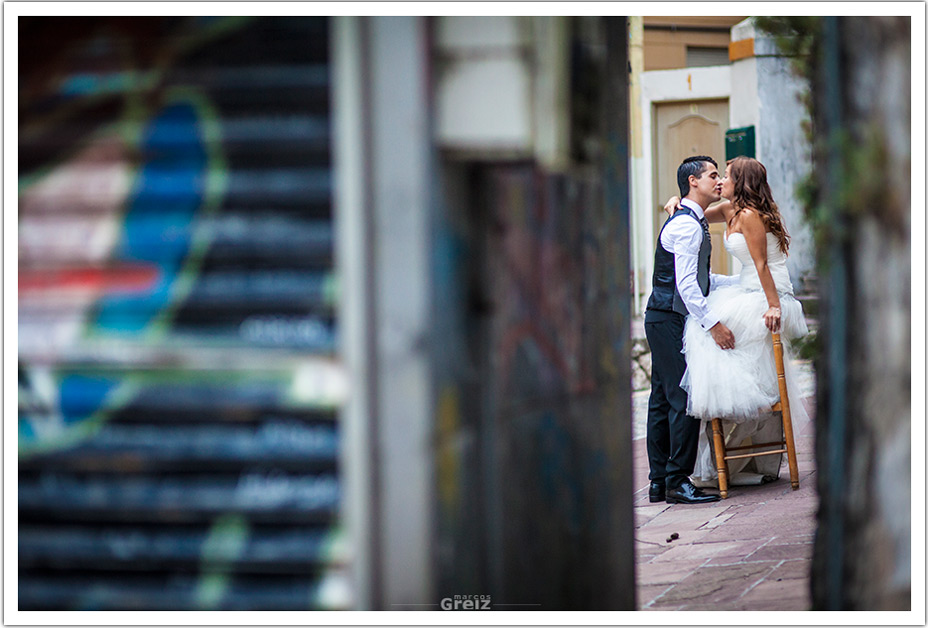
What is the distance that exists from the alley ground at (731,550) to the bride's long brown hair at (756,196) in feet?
3.57

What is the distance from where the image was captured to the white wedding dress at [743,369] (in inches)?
210

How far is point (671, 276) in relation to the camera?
17.8ft

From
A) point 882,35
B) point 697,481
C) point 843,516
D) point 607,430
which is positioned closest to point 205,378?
point 607,430

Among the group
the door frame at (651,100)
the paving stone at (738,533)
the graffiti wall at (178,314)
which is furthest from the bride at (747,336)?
the door frame at (651,100)

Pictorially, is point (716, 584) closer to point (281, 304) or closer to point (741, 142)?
point (281, 304)

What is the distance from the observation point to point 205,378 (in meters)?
2.68

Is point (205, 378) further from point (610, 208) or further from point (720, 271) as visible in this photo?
point (720, 271)

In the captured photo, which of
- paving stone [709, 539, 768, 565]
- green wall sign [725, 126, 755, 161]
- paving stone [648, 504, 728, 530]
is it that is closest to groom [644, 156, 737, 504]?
paving stone [648, 504, 728, 530]

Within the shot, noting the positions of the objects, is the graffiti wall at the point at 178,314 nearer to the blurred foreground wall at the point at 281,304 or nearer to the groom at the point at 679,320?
the blurred foreground wall at the point at 281,304

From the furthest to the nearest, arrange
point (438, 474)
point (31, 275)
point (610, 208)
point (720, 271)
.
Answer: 1. point (720, 271)
2. point (610, 208)
3. point (31, 275)
4. point (438, 474)

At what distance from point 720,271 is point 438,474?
9.41m

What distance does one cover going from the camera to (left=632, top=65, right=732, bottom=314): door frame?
1175 centimetres

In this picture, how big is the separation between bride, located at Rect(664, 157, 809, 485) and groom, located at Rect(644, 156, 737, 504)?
80 millimetres

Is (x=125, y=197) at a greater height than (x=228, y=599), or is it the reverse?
(x=125, y=197)
